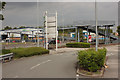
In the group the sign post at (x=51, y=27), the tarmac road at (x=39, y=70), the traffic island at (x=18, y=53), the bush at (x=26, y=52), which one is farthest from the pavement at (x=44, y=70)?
the sign post at (x=51, y=27)

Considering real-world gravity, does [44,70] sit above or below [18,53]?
below

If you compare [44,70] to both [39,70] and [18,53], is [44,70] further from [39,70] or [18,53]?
[18,53]

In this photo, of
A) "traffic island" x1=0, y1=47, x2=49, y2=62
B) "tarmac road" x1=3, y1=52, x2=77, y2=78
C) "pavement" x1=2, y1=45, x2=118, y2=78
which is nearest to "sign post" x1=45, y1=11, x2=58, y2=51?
"traffic island" x1=0, y1=47, x2=49, y2=62

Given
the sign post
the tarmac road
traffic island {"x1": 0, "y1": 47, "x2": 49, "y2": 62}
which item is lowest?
the tarmac road

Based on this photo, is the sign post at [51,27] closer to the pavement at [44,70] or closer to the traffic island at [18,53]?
the traffic island at [18,53]

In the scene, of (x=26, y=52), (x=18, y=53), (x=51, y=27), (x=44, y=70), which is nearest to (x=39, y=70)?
(x=44, y=70)

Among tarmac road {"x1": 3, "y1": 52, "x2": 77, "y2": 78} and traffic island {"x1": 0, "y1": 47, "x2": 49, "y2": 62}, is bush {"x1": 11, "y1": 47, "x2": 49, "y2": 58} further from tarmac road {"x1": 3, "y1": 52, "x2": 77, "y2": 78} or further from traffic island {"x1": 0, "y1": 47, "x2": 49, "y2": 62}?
tarmac road {"x1": 3, "y1": 52, "x2": 77, "y2": 78}

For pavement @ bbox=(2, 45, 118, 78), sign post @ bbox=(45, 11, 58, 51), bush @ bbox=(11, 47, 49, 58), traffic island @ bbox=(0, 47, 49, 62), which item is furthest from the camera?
sign post @ bbox=(45, 11, 58, 51)

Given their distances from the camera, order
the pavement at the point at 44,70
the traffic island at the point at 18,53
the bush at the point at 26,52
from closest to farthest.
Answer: the pavement at the point at 44,70, the traffic island at the point at 18,53, the bush at the point at 26,52

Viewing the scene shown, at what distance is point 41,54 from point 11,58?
5.27m

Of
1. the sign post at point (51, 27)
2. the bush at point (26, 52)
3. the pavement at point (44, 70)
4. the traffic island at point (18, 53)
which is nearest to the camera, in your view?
the pavement at point (44, 70)

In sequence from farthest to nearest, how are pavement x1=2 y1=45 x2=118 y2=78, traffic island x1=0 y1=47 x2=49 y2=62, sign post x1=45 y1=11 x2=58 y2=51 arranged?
sign post x1=45 y1=11 x2=58 y2=51
traffic island x1=0 y1=47 x2=49 y2=62
pavement x1=2 y1=45 x2=118 y2=78

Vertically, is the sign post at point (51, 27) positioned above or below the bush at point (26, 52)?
above

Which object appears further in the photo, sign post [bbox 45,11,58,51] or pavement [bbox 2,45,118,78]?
sign post [bbox 45,11,58,51]
